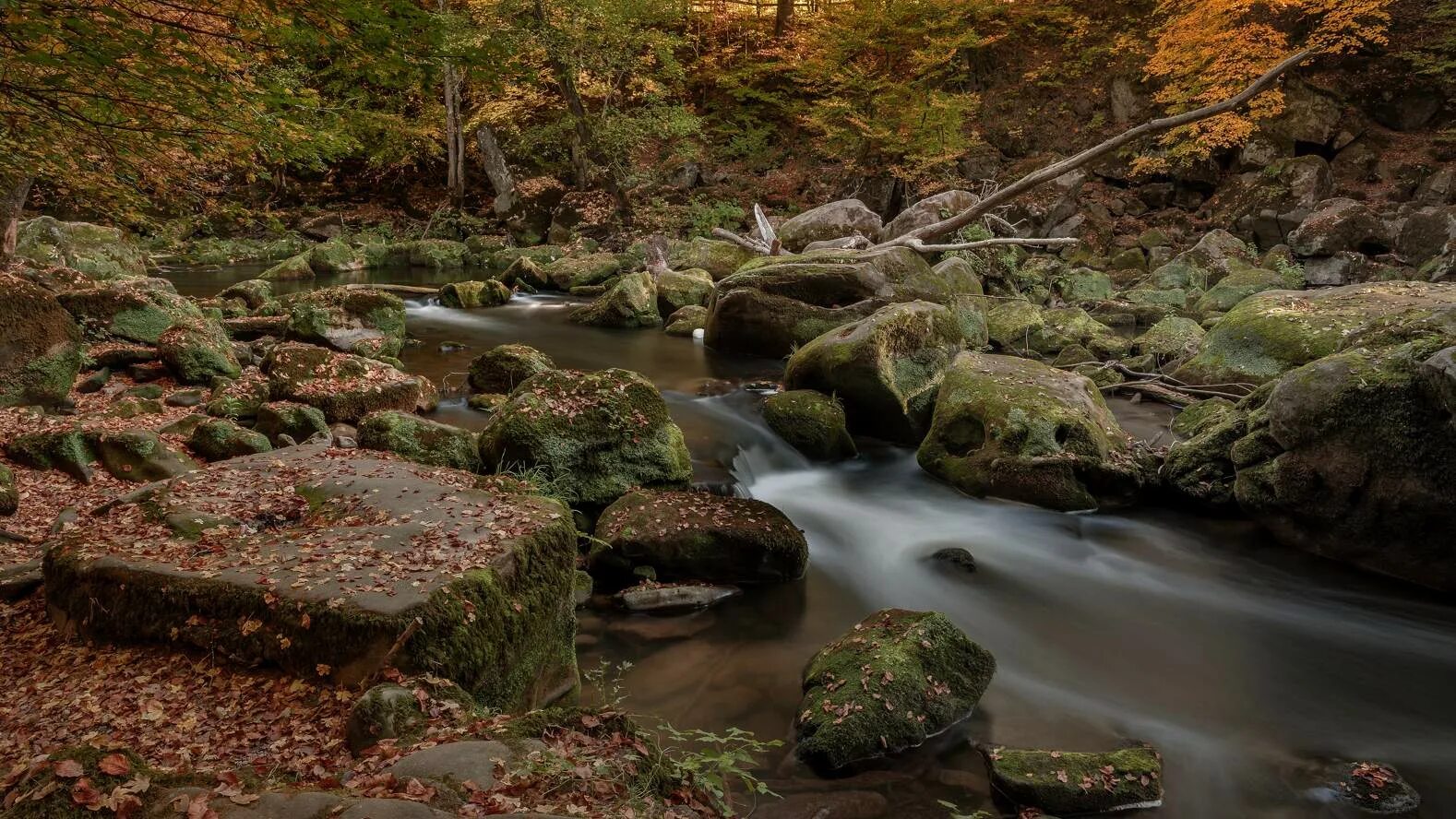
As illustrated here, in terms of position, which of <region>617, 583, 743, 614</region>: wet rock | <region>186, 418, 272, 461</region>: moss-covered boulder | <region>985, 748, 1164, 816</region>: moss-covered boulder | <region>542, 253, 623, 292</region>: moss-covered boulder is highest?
<region>542, 253, 623, 292</region>: moss-covered boulder

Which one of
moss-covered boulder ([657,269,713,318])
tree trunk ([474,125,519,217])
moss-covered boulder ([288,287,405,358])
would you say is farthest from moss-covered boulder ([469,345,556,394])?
tree trunk ([474,125,519,217])

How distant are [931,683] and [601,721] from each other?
94.7 inches

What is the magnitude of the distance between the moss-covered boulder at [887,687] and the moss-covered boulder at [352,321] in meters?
8.62

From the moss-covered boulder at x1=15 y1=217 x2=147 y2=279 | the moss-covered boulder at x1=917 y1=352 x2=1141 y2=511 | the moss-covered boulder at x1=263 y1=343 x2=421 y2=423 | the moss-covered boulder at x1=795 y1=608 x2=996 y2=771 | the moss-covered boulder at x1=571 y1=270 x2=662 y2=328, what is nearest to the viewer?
the moss-covered boulder at x1=795 y1=608 x2=996 y2=771

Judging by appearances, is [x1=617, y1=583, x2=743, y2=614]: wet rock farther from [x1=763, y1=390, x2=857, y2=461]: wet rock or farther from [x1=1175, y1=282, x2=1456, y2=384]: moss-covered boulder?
[x1=1175, y1=282, x2=1456, y2=384]: moss-covered boulder

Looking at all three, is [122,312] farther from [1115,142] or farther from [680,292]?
[1115,142]

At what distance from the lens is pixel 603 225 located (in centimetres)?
2514

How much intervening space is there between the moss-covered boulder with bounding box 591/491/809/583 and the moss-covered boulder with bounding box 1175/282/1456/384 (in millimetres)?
6664

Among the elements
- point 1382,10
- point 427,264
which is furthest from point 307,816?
point 1382,10

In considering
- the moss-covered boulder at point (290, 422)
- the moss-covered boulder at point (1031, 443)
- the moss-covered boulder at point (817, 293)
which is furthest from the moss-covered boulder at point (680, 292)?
the moss-covered boulder at point (290, 422)

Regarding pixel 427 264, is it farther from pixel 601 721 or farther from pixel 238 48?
pixel 601 721

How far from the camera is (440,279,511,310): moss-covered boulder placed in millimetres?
16750

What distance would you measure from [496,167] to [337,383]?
843 inches

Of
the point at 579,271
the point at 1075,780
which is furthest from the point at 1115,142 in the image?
the point at 579,271
